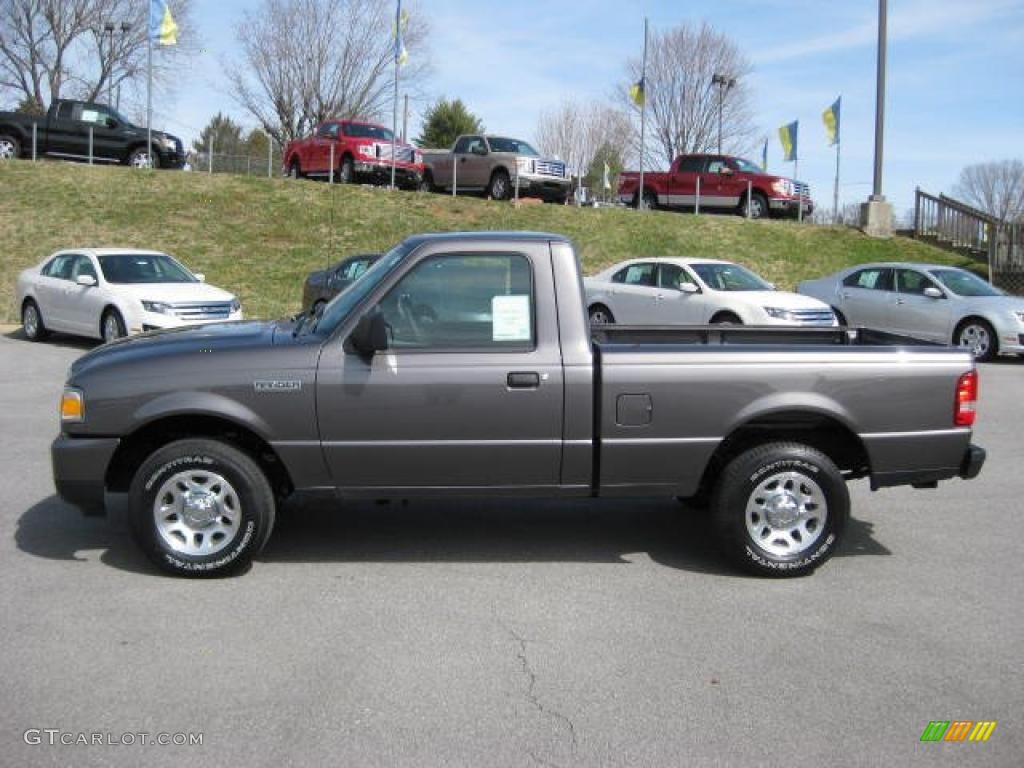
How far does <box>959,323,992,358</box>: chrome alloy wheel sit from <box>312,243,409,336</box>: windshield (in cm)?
1267

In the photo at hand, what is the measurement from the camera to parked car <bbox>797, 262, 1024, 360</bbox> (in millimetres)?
15625

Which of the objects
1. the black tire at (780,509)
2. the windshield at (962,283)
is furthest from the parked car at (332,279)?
the black tire at (780,509)

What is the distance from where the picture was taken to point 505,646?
443cm

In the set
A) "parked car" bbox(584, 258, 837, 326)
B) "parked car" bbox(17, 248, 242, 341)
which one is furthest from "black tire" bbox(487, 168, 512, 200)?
"parked car" bbox(17, 248, 242, 341)

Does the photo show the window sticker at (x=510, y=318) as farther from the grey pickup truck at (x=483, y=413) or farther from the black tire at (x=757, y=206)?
the black tire at (x=757, y=206)

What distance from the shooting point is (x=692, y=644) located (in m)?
4.48

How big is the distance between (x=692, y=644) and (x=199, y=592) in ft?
7.99

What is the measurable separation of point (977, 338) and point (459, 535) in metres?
12.4

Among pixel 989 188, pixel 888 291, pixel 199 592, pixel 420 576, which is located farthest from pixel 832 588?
pixel 989 188

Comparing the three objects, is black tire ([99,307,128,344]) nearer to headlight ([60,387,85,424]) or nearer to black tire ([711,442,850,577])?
headlight ([60,387,85,424])

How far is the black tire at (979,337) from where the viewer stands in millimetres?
15688

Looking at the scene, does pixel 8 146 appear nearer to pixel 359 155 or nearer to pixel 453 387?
pixel 359 155

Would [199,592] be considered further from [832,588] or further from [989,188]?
[989,188]

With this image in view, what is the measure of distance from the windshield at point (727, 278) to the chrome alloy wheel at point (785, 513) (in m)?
10.2
